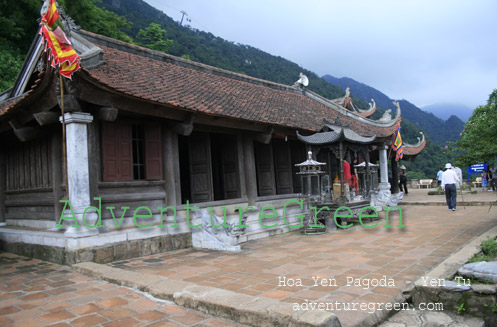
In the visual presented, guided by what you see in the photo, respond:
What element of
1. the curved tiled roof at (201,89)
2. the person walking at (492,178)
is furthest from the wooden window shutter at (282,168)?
the person walking at (492,178)

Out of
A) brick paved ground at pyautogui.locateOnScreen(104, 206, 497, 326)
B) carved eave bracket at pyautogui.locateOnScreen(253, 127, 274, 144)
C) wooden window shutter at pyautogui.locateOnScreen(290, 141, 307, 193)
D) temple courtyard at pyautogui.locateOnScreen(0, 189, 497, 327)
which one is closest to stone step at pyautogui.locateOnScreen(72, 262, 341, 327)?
temple courtyard at pyautogui.locateOnScreen(0, 189, 497, 327)

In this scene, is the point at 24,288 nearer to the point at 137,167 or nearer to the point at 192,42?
the point at 137,167

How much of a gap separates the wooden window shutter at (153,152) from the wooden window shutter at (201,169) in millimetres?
1580

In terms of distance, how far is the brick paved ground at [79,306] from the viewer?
3.64 m

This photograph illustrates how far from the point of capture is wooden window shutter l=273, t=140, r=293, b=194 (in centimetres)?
1177

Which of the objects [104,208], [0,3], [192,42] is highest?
[192,42]

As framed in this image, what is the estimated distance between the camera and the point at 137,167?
7922mm

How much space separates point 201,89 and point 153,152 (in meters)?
2.69

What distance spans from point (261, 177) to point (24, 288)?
7.23 metres

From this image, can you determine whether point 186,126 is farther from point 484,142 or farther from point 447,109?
point 447,109

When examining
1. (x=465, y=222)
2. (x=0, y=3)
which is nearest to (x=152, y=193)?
(x=465, y=222)

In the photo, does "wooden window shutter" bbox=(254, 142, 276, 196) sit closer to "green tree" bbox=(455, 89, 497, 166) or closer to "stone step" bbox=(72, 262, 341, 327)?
"green tree" bbox=(455, 89, 497, 166)

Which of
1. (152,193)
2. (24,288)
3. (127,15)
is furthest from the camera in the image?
(127,15)

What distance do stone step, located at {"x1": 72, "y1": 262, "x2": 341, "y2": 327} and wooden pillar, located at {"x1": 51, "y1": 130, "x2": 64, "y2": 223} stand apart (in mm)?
3064
